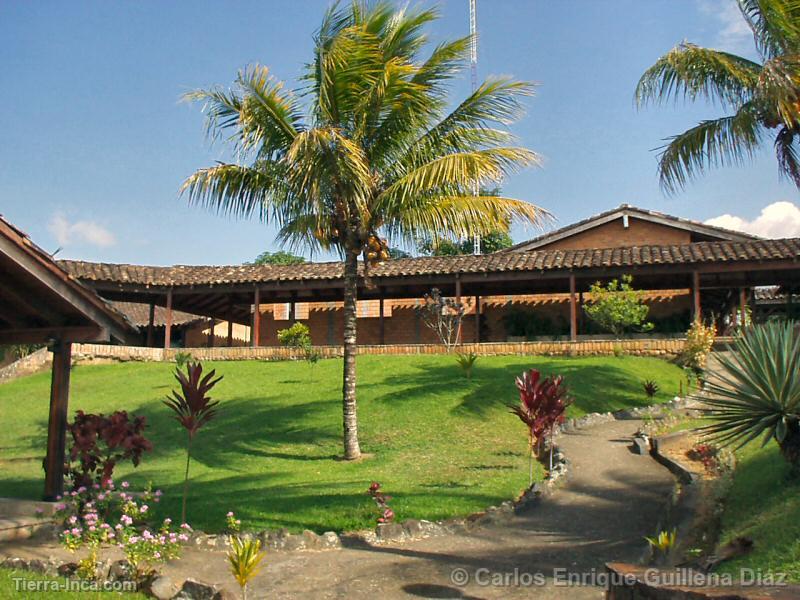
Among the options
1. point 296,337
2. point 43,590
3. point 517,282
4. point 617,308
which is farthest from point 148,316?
point 43,590

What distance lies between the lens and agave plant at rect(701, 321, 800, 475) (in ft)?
25.1

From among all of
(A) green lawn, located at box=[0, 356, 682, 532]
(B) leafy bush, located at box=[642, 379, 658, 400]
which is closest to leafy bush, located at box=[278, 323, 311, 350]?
(A) green lawn, located at box=[0, 356, 682, 532]

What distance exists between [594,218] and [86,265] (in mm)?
20304

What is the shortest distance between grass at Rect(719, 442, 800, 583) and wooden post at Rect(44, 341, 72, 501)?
7.58 m

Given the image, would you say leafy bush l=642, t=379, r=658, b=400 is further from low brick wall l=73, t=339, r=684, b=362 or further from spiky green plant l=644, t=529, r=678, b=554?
spiky green plant l=644, t=529, r=678, b=554

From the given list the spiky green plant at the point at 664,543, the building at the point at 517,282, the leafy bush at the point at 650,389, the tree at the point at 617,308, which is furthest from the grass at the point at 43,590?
the building at the point at 517,282

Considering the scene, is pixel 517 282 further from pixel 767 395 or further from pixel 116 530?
pixel 116 530

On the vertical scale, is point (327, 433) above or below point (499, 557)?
above

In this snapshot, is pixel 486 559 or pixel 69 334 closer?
pixel 486 559

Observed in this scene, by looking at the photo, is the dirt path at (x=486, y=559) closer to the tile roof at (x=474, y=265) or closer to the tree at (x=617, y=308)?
the tree at (x=617, y=308)

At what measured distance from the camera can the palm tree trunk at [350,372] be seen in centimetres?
1288

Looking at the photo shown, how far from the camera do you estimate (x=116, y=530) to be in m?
8.56

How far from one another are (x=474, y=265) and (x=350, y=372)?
14056mm

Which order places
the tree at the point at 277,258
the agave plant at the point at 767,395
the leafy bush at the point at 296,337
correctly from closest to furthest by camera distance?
the agave plant at the point at 767,395 < the leafy bush at the point at 296,337 < the tree at the point at 277,258
